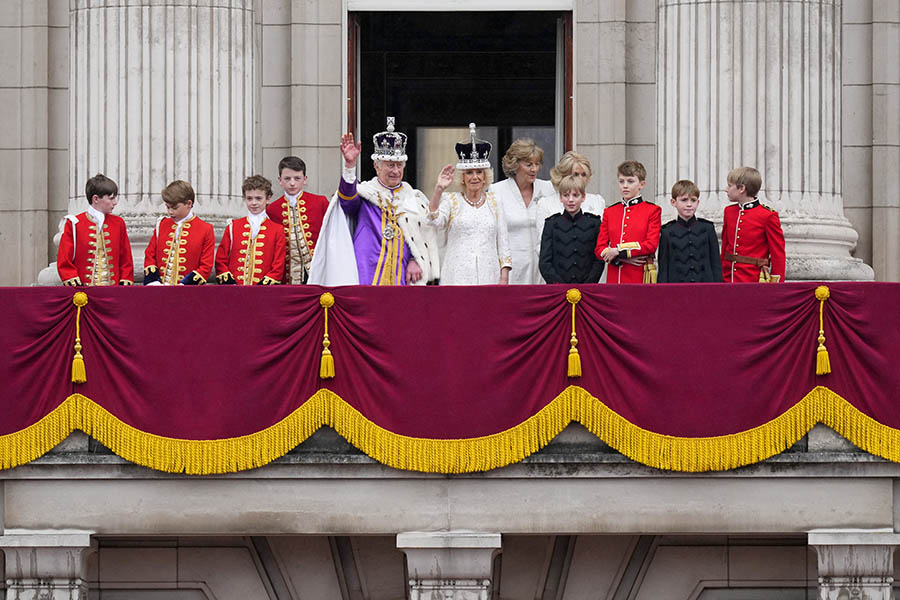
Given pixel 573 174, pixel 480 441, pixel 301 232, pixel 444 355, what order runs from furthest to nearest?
pixel 301 232 < pixel 573 174 < pixel 444 355 < pixel 480 441

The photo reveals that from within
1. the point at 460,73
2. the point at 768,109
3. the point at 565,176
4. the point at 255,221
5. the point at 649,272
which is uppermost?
the point at 460,73

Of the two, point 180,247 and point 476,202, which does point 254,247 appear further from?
point 476,202

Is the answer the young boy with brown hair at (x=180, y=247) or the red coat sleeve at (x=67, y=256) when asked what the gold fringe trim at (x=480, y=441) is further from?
the young boy with brown hair at (x=180, y=247)

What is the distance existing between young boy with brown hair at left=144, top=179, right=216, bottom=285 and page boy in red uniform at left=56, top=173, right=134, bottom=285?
34cm

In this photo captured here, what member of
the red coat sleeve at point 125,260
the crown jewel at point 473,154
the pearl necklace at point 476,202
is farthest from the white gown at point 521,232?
the red coat sleeve at point 125,260

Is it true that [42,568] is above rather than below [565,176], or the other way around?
below

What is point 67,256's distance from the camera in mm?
15172

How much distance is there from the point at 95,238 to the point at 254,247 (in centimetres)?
128

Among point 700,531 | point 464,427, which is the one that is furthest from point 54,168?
point 700,531

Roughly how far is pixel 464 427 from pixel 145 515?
245 cm

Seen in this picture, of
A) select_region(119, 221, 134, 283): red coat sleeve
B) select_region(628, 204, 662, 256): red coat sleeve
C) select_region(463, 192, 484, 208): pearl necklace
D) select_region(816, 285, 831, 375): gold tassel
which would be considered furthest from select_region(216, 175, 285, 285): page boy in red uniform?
select_region(816, 285, 831, 375): gold tassel

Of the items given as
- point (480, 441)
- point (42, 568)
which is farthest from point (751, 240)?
point (42, 568)

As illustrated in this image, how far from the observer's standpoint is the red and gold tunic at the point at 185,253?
1548 cm

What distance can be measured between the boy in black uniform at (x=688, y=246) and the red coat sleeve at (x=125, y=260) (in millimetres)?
4323
